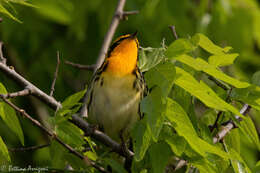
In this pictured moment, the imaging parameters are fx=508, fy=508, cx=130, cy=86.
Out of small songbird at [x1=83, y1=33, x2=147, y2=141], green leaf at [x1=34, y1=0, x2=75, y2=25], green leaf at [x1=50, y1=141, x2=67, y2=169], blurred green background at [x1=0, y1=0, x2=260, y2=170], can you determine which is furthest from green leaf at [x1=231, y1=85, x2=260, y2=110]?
green leaf at [x1=34, y1=0, x2=75, y2=25]

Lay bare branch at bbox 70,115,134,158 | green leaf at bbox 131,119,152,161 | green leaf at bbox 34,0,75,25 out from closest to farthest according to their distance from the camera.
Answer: green leaf at bbox 131,119,152,161 → bare branch at bbox 70,115,134,158 → green leaf at bbox 34,0,75,25

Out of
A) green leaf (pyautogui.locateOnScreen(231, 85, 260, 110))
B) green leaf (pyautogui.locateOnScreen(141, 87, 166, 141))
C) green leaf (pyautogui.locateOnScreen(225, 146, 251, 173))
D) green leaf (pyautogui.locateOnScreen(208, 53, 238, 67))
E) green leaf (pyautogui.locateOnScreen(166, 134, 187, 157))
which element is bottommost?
green leaf (pyautogui.locateOnScreen(225, 146, 251, 173))

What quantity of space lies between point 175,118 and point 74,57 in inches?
168

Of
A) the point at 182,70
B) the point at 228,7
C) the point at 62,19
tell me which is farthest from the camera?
the point at 62,19

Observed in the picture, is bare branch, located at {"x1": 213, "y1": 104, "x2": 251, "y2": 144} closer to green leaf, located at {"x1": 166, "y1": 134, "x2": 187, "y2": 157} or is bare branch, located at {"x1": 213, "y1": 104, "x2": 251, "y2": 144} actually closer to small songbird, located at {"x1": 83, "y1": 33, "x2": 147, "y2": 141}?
green leaf, located at {"x1": 166, "y1": 134, "x2": 187, "y2": 157}

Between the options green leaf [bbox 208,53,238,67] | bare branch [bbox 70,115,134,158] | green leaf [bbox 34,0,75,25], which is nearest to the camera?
green leaf [bbox 208,53,238,67]

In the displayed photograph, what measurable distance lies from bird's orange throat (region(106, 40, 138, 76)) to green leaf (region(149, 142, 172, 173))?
1.06 meters

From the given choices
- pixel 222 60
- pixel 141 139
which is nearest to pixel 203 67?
pixel 222 60

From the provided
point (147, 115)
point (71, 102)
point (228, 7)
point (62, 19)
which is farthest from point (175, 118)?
point (62, 19)

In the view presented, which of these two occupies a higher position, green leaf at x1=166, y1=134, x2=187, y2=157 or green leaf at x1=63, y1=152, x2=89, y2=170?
green leaf at x1=166, y1=134, x2=187, y2=157

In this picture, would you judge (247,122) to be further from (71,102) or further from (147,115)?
(71,102)

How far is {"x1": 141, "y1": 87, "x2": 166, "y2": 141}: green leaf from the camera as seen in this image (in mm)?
2299

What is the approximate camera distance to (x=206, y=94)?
2.37m

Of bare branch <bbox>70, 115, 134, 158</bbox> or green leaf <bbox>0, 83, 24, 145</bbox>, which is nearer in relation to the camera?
green leaf <bbox>0, 83, 24, 145</bbox>
